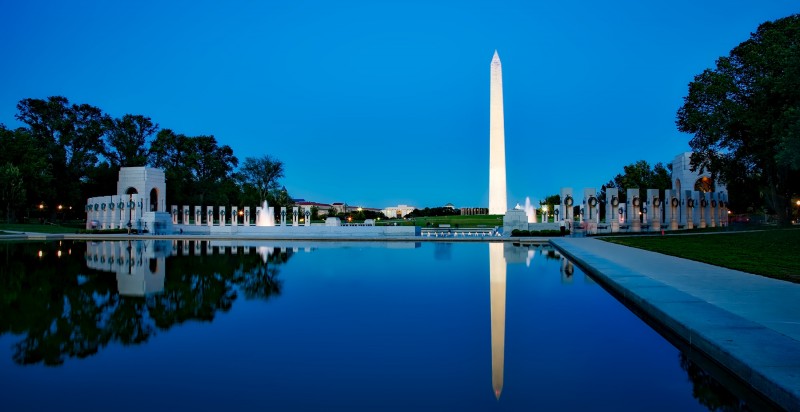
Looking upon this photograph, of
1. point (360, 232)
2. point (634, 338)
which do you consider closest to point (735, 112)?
point (360, 232)

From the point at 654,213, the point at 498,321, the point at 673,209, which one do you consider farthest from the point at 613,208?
the point at 498,321

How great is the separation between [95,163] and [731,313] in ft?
221

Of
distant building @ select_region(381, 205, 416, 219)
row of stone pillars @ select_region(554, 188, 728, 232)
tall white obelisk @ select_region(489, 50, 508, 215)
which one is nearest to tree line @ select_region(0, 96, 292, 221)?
tall white obelisk @ select_region(489, 50, 508, 215)

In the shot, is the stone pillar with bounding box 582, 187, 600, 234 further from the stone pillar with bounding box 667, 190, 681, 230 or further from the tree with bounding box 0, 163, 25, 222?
the tree with bounding box 0, 163, 25, 222

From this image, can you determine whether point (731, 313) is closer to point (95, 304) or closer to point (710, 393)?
point (710, 393)

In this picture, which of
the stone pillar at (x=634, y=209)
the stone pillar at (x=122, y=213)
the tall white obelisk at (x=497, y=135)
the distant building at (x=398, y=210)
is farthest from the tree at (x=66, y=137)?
the distant building at (x=398, y=210)

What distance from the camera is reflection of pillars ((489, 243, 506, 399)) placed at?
5.18 m

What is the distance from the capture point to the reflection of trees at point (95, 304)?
21.3 ft

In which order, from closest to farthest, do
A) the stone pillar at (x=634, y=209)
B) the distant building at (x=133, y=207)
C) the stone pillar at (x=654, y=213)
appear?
1. the stone pillar at (x=634, y=209)
2. the stone pillar at (x=654, y=213)
3. the distant building at (x=133, y=207)

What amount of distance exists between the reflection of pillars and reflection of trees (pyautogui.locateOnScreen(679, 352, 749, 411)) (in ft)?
5.90

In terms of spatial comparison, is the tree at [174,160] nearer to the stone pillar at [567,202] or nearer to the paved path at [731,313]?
the stone pillar at [567,202]

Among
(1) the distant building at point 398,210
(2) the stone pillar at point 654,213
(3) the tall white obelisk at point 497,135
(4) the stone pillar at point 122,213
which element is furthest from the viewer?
(1) the distant building at point 398,210

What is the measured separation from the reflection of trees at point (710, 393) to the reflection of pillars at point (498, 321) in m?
1.80

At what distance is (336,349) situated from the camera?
241 inches
